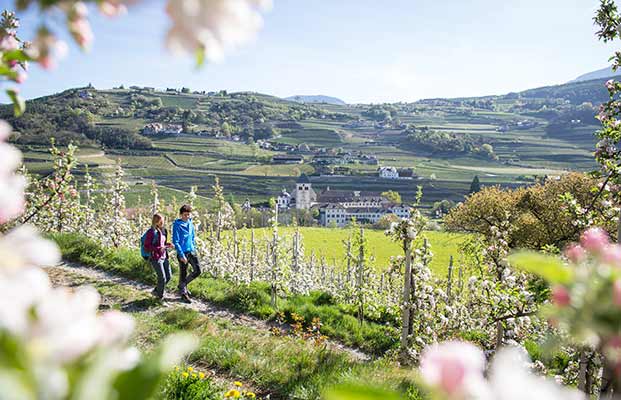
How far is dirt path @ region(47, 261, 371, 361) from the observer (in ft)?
26.6

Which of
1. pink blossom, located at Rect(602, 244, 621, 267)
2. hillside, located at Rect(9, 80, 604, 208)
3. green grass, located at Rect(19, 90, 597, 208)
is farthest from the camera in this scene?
hillside, located at Rect(9, 80, 604, 208)

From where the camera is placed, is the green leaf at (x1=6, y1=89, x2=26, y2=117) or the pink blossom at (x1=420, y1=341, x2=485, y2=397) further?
the green leaf at (x1=6, y1=89, x2=26, y2=117)

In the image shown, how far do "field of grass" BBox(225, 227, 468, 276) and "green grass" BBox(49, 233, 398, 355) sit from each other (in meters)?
26.6

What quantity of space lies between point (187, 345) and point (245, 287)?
9.43m

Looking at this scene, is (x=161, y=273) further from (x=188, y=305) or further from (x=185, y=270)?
(x=188, y=305)

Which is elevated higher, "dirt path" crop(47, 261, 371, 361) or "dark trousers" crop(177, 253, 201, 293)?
"dark trousers" crop(177, 253, 201, 293)

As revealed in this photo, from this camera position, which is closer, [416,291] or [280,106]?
[416,291]

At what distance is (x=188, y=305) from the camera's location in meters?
8.34

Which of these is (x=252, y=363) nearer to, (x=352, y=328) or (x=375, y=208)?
(x=352, y=328)

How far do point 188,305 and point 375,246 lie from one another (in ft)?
133

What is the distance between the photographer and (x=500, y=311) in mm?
5180

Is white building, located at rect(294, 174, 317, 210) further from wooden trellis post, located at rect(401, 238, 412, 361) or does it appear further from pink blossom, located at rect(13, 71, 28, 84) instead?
pink blossom, located at rect(13, 71, 28, 84)

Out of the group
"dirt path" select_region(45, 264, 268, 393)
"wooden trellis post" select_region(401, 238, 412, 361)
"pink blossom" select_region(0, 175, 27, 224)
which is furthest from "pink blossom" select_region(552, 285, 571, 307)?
"dirt path" select_region(45, 264, 268, 393)

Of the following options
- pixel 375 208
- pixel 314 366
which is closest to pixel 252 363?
pixel 314 366
